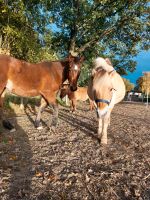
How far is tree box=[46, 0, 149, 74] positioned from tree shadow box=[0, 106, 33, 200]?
14.4 m

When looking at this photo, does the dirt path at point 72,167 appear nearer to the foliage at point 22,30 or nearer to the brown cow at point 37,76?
the brown cow at point 37,76

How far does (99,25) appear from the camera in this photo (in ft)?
78.4

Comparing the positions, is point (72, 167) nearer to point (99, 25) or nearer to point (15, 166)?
point (15, 166)

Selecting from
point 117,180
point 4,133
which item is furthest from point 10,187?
point 4,133

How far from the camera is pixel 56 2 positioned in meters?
23.3

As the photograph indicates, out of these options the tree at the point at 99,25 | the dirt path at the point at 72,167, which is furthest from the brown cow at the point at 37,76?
the tree at the point at 99,25

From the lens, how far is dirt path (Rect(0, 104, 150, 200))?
485 cm

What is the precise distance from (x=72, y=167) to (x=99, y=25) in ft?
62.7

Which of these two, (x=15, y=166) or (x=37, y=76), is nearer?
(x=15, y=166)

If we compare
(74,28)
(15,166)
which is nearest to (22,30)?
(74,28)

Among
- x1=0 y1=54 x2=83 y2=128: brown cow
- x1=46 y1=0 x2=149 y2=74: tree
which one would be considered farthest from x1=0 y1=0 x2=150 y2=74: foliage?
x1=0 y1=54 x2=83 y2=128: brown cow

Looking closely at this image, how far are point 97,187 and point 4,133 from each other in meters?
5.58

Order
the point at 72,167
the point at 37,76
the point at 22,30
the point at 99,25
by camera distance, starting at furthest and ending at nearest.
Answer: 1. the point at 99,25
2. the point at 22,30
3. the point at 37,76
4. the point at 72,167

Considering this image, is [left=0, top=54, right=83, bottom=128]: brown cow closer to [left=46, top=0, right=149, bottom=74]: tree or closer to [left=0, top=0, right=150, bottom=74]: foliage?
[left=0, top=0, right=150, bottom=74]: foliage
